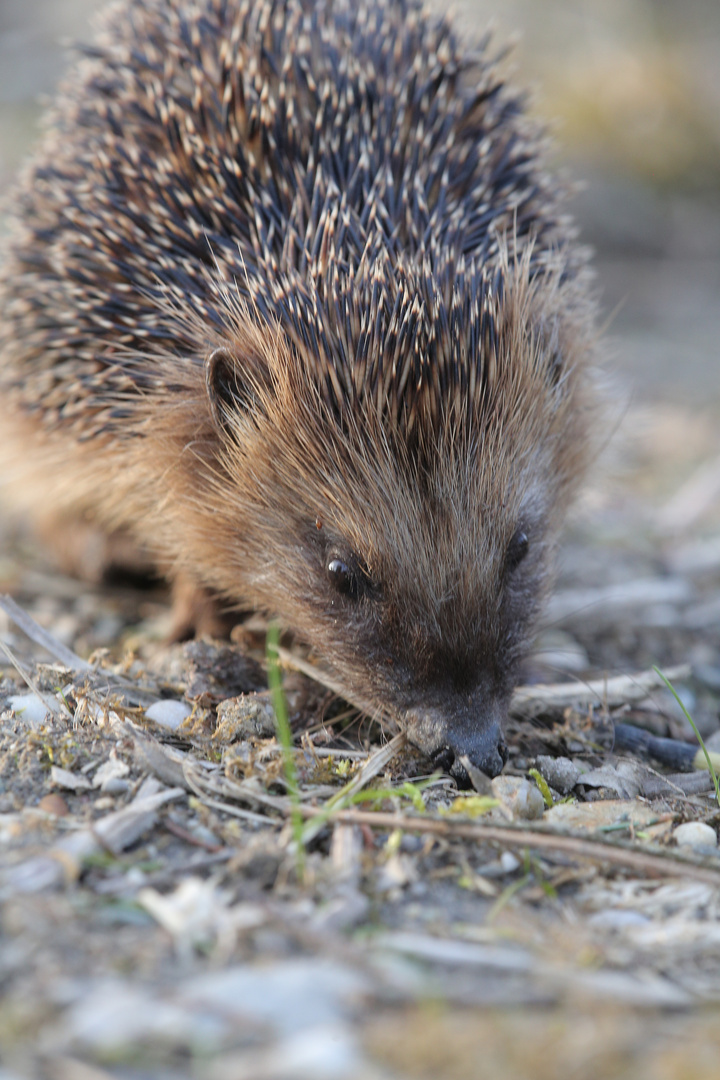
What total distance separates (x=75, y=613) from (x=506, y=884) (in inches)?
139

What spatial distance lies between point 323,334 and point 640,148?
1151cm

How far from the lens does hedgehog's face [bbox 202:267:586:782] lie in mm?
3639

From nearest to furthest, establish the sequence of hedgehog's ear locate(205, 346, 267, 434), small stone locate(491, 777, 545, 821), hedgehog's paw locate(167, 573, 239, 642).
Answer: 1. small stone locate(491, 777, 545, 821)
2. hedgehog's ear locate(205, 346, 267, 434)
3. hedgehog's paw locate(167, 573, 239, 642)

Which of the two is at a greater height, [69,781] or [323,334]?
[323,334]

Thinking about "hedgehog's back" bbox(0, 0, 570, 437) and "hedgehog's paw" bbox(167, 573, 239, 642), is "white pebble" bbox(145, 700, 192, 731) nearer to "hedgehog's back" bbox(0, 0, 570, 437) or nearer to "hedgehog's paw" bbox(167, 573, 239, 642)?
"hedgehog's paw" bbox(167, 573, 239, 642)

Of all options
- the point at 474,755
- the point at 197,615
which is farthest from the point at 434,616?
the point at 197,615

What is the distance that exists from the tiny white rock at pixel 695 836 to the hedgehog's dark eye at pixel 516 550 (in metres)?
1.20

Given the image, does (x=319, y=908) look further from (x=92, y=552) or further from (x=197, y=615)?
(x=92, y=552)

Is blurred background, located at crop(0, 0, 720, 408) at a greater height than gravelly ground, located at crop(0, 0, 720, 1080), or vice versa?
blurred background, located at crop(0, 0, 720, 408)

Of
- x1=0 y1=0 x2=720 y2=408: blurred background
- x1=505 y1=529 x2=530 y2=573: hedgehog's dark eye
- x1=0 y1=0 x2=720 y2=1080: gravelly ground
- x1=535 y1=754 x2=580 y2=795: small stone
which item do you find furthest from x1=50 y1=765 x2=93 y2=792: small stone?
x1=0 y1=0 x2=720 y2=408: blurred background

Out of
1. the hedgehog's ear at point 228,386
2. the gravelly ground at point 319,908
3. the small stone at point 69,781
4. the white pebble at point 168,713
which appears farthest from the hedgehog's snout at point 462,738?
the hedgehog's ear at point 228,386

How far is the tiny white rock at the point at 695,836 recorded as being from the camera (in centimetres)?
315

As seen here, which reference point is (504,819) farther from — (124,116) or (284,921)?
(124,116)

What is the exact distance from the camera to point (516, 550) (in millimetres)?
4027
